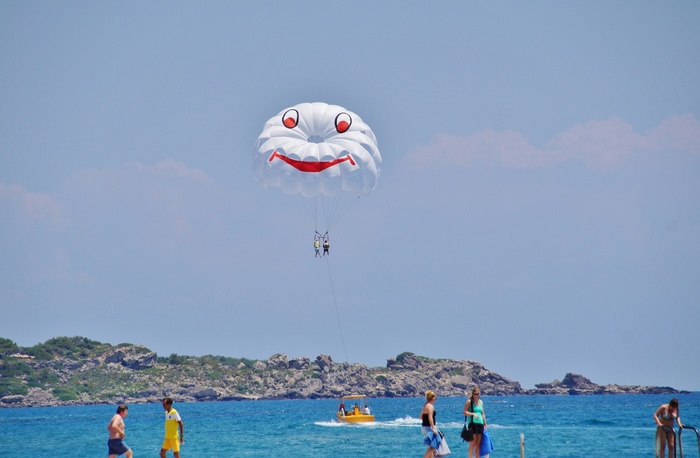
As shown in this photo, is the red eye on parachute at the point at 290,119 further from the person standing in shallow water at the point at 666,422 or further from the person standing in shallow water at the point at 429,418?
the person standing in shallow water at the point at 666,422

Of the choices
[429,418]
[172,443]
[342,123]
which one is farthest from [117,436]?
[342,123]

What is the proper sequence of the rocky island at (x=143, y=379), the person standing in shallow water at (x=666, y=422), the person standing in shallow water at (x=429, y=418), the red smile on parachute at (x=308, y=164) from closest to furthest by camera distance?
1. the person standing in shallow water at (x=429, y=418)
2. the person standing in shallow water at (x=666, y=422)
3. the red smile on parachute at (x=308, y=164)
4. the rocky island at (x=143, y=379)

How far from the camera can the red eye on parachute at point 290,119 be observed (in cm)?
3478

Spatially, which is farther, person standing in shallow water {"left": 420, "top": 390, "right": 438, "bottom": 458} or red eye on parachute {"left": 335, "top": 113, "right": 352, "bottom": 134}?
red eye on parachute {"left": 335, "top": 113, "right": 352, "bottom": 134}

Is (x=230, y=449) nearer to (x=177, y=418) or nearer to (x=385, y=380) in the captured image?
(x=177, y=418)

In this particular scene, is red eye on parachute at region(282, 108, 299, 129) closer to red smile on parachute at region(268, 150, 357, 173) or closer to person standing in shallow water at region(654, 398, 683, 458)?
red smile on parachute at region(268, 150, 357, 173)

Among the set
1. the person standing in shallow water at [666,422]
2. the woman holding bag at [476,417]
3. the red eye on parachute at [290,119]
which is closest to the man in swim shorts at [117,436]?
the woman holding bag at [476,417]

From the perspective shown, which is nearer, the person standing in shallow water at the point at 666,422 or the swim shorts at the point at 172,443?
the person standing in shallow water at the point at 666,422

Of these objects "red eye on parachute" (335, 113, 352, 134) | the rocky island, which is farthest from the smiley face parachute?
the rocky island

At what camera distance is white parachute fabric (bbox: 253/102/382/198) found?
111 feet

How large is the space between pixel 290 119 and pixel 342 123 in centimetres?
202

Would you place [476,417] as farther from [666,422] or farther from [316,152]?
[316,152]

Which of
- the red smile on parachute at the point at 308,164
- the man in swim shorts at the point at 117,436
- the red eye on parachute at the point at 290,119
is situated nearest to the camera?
the man in swim shorts at the point at 117,436

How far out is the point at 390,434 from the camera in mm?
52156
